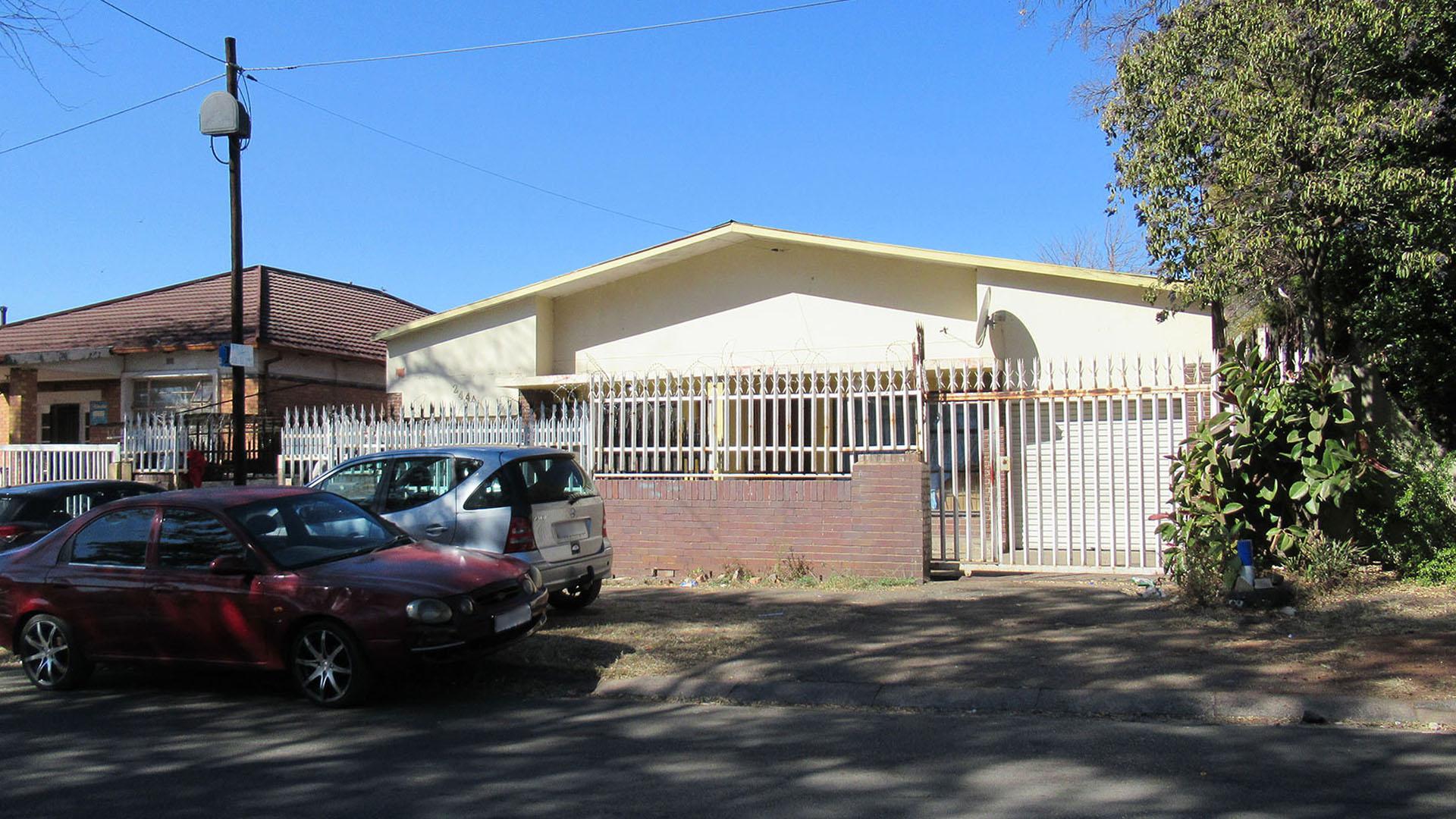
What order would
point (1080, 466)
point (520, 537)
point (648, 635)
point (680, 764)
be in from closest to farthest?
point (680, 764), point (648, 635), point (520, 537), point (1080, 466)

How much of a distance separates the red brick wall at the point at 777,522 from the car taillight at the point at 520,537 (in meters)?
3.18

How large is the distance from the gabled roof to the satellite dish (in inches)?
16.7

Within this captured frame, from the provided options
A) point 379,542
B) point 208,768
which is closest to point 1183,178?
point 379,542

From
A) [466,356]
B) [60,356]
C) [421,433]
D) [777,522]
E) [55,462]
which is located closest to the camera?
[777,522]

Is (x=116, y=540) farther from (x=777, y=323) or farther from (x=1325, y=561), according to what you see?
(x=777, y=323)

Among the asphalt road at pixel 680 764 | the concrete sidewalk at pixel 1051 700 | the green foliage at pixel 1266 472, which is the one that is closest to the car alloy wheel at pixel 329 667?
the asphalt road at pixel 680 764

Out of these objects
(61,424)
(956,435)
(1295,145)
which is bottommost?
(956,435)

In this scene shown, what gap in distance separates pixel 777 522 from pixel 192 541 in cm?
582

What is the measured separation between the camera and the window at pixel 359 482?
9773mm

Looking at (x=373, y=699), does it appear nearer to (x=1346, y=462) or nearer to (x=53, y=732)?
(x=53, y=732)

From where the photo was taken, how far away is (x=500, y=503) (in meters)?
9.04

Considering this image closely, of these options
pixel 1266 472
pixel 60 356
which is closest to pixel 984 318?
pixel 1266 472

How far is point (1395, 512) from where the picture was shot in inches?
382

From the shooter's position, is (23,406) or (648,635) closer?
(648,635)
